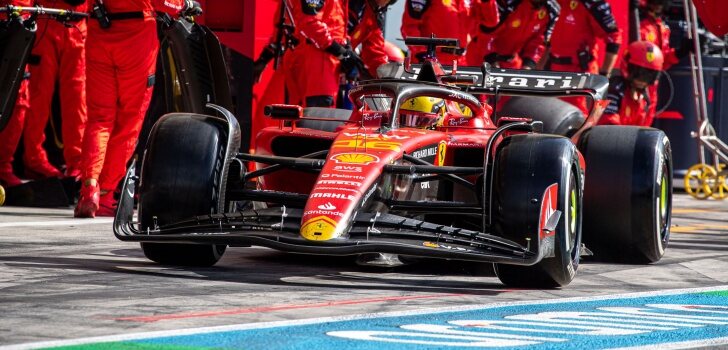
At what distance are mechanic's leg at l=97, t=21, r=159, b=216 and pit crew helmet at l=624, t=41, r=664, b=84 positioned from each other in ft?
22.2

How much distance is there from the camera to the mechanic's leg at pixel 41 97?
11.7 m

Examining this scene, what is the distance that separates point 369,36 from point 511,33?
3110 mm

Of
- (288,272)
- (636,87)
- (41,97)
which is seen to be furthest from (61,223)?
(636,87)

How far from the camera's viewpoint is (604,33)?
51.7 feet

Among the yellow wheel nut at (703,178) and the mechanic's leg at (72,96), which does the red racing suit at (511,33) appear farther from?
the mechanic's leg at (72,96)

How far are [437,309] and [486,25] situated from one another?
9747 mm

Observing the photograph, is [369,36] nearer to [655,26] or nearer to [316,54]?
[316,54]

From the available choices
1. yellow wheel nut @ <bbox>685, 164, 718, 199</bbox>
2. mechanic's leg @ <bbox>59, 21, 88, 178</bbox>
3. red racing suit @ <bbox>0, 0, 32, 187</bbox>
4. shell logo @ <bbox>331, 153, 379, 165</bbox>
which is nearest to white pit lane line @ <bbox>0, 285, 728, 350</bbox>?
shell logo @ <bbox>331, 153, 379, 165</bbox>

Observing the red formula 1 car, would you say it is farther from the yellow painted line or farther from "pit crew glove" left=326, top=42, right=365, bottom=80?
the yellow painted line

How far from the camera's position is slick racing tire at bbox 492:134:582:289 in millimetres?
6832

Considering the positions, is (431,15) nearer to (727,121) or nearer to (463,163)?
(727,121)

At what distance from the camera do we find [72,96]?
463 inches

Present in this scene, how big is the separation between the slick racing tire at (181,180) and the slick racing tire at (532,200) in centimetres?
145

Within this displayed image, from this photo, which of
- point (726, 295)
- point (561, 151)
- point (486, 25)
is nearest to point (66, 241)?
point (561, 151)
